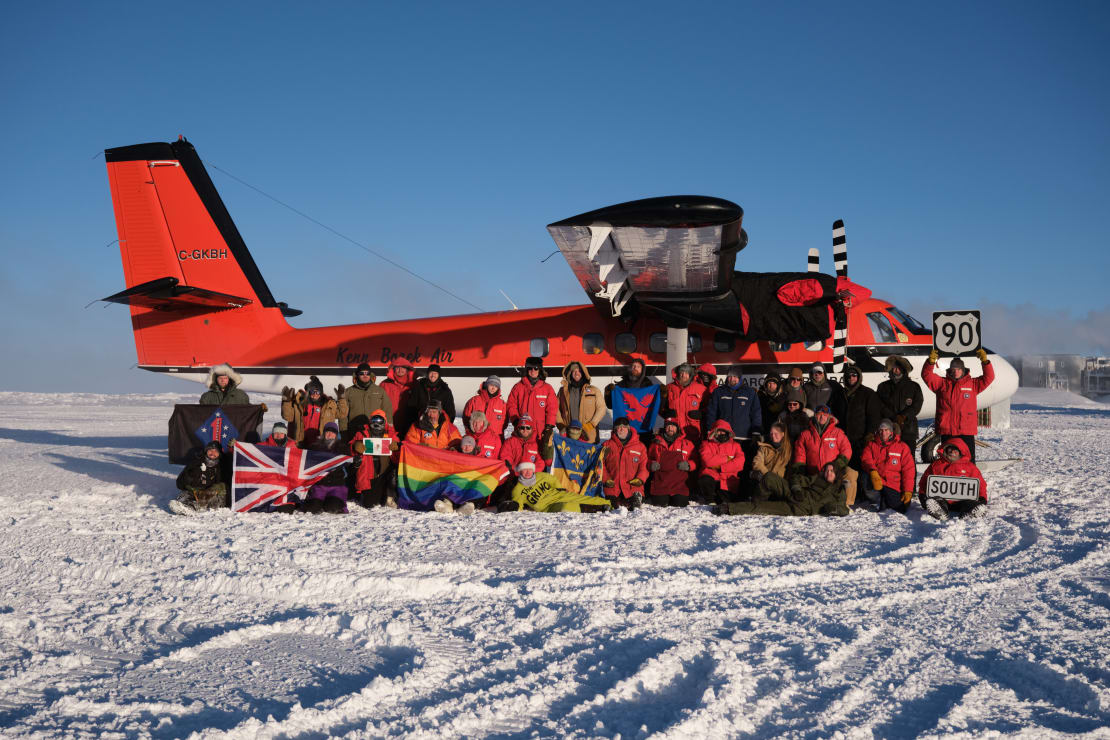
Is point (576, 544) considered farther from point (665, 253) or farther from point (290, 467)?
point (665, 253)

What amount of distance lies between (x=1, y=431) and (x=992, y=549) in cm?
2178

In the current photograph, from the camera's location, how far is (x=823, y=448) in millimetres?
8477

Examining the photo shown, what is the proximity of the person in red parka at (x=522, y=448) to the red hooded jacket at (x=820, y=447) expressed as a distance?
309 centimetres

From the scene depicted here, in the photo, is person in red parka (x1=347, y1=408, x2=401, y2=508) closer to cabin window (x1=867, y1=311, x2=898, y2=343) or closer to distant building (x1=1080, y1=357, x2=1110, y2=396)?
cabin window (x1=867, y1=311, x2=898, y2=343)

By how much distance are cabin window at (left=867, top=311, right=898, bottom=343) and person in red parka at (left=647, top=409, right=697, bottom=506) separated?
4.67 meters

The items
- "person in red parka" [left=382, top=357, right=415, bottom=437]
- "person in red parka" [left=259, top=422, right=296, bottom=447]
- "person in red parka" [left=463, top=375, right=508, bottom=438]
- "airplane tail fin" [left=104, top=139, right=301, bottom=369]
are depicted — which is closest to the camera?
"person in red parka" [left=259, top=422, right=296, bottom=447]

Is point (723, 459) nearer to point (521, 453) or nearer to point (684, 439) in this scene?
point (684, 439)

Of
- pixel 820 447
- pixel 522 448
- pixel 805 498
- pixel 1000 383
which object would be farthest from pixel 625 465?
pixel 1000 383

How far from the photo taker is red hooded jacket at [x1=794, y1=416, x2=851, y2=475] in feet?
27.8

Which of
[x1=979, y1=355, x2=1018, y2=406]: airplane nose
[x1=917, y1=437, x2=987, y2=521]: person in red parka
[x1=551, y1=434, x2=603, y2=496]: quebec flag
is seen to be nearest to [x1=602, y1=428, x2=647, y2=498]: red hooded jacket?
[x1=551, y1=434, x2=603, y2=496]: quebec flag

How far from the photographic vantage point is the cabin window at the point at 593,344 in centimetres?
1247

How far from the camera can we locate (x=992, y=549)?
6465 mm

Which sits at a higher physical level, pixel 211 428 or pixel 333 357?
pixel 333 357

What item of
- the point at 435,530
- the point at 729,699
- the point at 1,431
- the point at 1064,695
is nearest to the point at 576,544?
the point at 435,530
